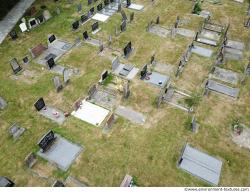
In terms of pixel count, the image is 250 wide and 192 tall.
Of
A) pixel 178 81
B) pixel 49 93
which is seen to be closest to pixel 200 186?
pixel 178 81

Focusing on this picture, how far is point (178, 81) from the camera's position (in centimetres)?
1969

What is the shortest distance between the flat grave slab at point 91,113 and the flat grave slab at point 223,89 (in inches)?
280

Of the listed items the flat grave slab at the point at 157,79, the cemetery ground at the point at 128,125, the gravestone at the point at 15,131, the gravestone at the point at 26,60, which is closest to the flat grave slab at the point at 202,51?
the cemetery ground at the point at 128,125

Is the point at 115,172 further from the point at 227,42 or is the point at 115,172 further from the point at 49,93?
the point at 227,42

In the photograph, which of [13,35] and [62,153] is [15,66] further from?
[62,153]

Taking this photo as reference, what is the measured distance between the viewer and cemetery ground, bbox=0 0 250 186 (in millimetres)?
14500

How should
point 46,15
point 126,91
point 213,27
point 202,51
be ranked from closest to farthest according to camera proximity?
1. point 126,91
2. point 202,51
3. point 213,27
4. point 46,15

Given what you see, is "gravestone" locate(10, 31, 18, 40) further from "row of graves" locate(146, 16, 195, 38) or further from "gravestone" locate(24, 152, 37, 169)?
"gravestone" locate(24, 152, 37, 169)

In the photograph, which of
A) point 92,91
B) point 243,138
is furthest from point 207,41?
point 92,91

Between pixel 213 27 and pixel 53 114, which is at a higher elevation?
pixel 53 114

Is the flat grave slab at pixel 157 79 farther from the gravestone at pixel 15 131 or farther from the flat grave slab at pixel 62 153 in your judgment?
the gravestone at pixel 15 131

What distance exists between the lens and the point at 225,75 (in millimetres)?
20312

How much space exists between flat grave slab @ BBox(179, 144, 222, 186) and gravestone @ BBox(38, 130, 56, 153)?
682 cm

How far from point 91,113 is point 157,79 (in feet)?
17.3
